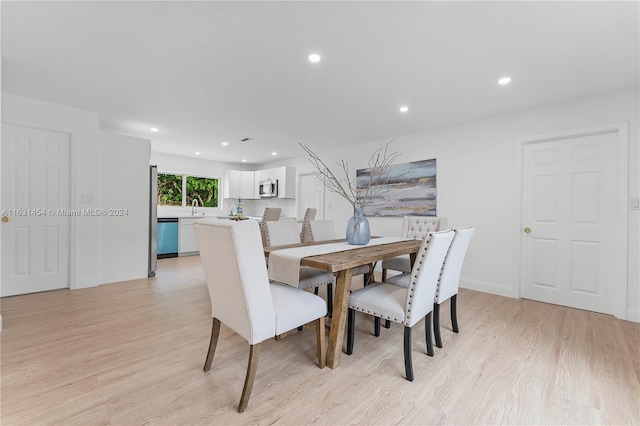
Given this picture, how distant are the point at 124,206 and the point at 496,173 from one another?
16.6 feet

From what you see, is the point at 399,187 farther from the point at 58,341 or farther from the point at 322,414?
the point at 58,341

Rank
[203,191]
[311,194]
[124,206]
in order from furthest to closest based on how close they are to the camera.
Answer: [203,191]
[311,194]
[124,206]

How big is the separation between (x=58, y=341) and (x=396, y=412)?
2.51m

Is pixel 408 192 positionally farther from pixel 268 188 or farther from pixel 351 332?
pixel 268 188

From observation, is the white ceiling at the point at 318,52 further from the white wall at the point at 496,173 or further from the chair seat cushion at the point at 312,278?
the chair seat cushion at the point at 312,278

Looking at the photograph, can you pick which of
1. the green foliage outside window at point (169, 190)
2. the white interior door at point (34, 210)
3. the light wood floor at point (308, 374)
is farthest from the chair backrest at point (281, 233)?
the green foliage outside window at point (169, 190)

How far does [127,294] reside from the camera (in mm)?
3338

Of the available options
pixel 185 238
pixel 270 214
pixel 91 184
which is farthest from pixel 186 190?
pixel 270 214

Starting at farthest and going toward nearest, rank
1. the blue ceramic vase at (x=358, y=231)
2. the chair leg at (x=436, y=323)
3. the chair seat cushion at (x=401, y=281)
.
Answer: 1. the blue ceramic vase at (x=358, y=231)
2. the chair seat cushion at (x=401, y=281)
3. the chair leg at (x=436, y=323)

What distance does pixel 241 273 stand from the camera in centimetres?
139

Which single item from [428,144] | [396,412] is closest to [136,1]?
[396,412]

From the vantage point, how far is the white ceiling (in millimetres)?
1758

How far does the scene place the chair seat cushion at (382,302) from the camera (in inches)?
71.3

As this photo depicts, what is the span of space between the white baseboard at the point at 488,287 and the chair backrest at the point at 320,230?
204 centimetres
